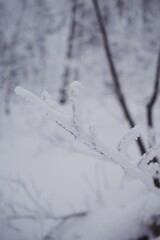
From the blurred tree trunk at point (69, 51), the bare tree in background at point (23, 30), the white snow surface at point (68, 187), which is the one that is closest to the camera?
the white snow surface at point (68, 187)

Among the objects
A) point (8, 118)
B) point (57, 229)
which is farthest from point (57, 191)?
point (8, 118)

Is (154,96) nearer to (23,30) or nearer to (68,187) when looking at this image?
(68,187)

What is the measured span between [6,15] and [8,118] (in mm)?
4503

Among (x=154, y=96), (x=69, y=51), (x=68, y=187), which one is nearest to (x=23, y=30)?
(x=69, y=51)

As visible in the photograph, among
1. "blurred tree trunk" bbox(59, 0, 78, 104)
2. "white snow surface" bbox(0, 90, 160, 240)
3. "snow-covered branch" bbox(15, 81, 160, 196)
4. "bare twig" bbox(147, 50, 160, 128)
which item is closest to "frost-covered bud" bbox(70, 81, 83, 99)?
"snow-covered branch" bbox(15, 81, 160, 196)

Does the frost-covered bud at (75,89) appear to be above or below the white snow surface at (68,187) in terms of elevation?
below

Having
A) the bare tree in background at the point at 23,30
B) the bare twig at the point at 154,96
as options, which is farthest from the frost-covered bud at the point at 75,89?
the bare tree in background at the point at 23,30

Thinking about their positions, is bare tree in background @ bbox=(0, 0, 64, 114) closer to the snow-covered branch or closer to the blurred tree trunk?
the blurred tree trunk

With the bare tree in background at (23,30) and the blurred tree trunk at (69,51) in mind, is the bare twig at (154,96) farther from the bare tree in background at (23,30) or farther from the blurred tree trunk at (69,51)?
the bare tree in background at (23,30)

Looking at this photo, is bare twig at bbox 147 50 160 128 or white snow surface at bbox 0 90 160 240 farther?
bare twig at bbox 147 50 160 128

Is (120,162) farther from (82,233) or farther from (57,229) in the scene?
(57,229)

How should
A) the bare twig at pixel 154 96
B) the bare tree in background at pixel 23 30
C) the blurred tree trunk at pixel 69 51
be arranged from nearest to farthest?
the bare twig at pixel 154 96
the blurred tree trunk at pixel 69 51
the bare tree in background at pixel 23 30

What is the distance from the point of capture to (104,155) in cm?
125

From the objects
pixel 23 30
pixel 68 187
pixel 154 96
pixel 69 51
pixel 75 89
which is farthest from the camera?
pixel 23 30
